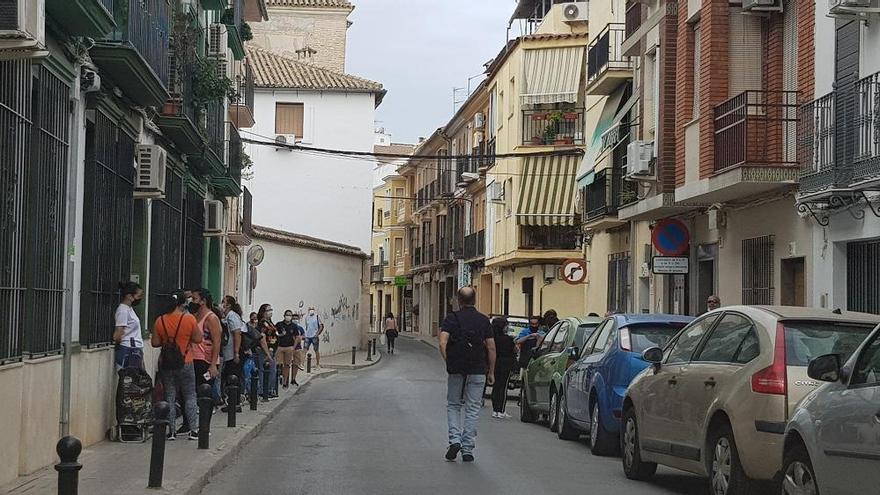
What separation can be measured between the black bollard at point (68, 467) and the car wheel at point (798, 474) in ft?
14.7

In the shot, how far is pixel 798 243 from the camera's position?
20.6 metres

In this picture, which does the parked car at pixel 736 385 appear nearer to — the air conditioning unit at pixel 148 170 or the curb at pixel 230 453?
the curb at pixel 230 453

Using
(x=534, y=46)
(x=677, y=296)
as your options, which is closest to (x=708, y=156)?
(x=677, y=296)

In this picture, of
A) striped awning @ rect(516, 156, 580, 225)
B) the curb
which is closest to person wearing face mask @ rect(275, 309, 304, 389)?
the curb

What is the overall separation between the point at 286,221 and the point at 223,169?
2696 centimetres

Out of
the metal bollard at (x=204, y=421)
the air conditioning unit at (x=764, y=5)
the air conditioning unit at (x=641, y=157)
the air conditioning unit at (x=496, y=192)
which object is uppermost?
the air conditioning unit at (x=764, y=5)

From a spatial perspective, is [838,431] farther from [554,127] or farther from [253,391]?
[554,127]

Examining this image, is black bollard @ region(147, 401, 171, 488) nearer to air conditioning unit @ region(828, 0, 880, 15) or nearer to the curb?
the curb

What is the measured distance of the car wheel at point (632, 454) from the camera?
41.6 ft

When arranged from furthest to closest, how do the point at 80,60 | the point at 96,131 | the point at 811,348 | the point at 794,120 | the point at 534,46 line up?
the point at 534,46 → the point at 794,120 → the point at 96,131 → the point at 80,60 → the point at 811,348

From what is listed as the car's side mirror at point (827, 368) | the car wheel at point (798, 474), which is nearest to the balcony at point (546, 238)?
the car wheel at point (798, 474)

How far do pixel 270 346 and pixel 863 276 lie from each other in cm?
1288

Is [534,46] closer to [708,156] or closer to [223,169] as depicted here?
[223,169]

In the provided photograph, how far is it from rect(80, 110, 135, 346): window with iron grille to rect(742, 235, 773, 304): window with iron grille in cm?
1061
